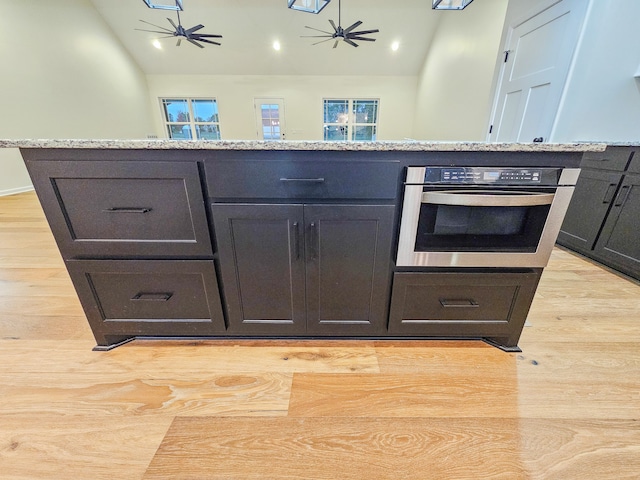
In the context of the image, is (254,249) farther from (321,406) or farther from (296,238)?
(321,406)

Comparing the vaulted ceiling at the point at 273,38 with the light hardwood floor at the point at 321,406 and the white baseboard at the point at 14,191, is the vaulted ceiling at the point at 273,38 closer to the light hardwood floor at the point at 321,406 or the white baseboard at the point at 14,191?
the white baseboard at the point at 14,191

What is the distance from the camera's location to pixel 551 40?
2365 mm

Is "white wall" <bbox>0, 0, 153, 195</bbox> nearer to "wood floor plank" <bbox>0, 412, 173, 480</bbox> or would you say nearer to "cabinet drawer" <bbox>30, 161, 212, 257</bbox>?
"cabinet drawer" <bbox>30, 161, 212, 257</bbox>

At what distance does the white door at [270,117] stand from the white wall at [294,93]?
0.41ft

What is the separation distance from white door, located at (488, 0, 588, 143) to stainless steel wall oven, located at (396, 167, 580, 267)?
2.22 m

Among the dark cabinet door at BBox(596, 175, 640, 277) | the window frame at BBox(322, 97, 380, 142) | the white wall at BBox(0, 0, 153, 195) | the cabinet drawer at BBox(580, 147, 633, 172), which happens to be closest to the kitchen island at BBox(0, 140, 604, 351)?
the dark cabinet door at BBox(596, 175, 640, 277)

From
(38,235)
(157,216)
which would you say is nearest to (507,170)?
(157,216)

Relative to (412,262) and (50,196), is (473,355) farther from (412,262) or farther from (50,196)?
(50,196)

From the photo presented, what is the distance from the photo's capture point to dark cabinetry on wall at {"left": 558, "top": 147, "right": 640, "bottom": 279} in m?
1.73

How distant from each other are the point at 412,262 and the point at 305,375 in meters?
0.62

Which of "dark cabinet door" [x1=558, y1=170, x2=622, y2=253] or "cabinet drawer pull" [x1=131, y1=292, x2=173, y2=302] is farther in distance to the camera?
"dark cabinet door" [x1=558, y1=170, x2=622, y2=253]

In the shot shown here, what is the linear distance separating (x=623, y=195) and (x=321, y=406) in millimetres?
2394

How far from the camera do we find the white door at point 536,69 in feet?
7.27

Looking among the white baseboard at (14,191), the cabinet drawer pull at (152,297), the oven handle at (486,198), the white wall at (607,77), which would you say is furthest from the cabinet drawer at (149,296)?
the white baseboard at (14,191)
